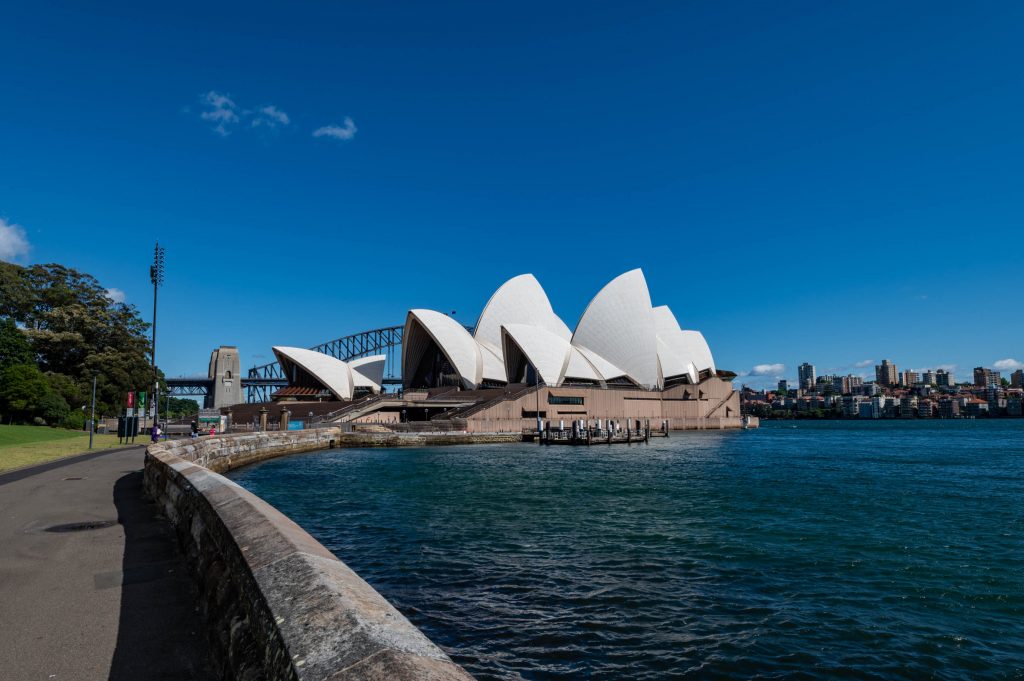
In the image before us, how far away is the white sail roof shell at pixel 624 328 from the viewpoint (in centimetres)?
7562

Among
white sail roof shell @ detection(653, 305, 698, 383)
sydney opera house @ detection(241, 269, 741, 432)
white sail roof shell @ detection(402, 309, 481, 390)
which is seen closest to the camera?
sydney opera house @ detection(241, 269, 741, 432)

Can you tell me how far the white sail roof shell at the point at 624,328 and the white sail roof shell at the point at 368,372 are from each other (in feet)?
97.2

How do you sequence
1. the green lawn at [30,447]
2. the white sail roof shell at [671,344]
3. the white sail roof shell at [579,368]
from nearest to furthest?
the green lawn at [30,447], the white sail roof shell at [579,368], the white sail roof shell at [671,344]

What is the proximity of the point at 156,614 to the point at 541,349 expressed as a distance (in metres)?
66.2

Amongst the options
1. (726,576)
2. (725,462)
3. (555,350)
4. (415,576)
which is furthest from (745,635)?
Result: (555,350)

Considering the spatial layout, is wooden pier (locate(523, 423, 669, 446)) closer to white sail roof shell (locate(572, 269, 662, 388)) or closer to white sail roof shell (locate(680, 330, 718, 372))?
white sail roof shell (locate(572, 269, 662, 388))

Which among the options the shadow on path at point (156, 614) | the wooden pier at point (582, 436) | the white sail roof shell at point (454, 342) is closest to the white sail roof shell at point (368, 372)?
the white sail roof shell at point (454, 342)

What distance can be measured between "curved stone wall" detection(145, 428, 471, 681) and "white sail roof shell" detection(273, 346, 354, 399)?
71.7 metres

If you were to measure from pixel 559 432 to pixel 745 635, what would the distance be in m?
47.5

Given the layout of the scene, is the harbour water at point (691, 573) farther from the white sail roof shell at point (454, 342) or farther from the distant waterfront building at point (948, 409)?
the distant waterfront building at point (948, 409)

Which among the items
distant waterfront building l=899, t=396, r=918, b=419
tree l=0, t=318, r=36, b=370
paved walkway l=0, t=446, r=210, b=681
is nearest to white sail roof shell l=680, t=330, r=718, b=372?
tree l=0, t=318, r=36, b=370

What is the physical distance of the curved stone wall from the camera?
7.72 feet

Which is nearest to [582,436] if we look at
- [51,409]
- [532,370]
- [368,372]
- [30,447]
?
[532,370]

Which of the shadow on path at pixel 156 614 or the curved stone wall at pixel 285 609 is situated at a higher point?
the curved stone wall at pixel 285 609
